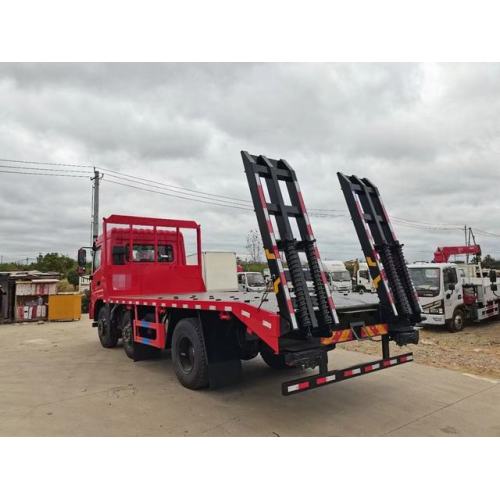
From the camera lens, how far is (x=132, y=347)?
25.5ft

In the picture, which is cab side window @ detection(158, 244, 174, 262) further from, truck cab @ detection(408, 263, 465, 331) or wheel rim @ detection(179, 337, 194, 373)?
truck cab @ detection(408, 263, 465, 331)

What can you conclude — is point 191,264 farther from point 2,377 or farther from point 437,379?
point 437,379

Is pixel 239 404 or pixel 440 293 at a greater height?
pixel 440 293

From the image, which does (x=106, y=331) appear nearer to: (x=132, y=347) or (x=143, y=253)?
(x=132, y=347)

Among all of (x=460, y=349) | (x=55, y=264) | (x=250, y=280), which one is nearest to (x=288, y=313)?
(x=460, y=349)

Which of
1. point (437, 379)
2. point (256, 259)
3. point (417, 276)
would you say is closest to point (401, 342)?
point (437, 379)

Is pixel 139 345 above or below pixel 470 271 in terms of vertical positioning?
below

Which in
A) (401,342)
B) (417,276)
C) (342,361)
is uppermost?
(417,276)

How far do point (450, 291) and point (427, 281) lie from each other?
0.66 metres

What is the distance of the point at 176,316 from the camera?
246 inches

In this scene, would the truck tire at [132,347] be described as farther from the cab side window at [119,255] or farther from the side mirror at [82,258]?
the side mirror at [82,258]

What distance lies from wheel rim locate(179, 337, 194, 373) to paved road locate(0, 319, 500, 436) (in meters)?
0.31

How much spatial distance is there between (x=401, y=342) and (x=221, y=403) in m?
2.37

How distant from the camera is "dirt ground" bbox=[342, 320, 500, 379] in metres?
7.36
